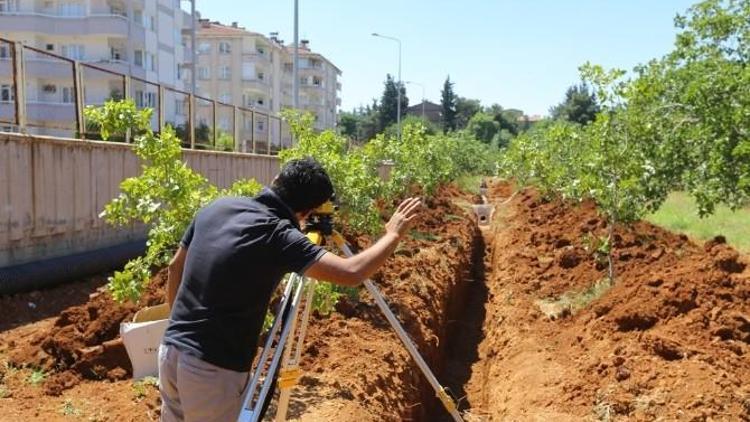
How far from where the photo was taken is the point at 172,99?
24.0 meters

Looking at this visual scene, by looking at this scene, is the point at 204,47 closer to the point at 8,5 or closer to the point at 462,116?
the point at 8,5

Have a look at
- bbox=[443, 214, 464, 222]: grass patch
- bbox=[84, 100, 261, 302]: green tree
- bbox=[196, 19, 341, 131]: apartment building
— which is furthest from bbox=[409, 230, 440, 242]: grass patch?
bbox=[196, 19, 341, 131]: apartment building

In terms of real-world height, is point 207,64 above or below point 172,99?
above

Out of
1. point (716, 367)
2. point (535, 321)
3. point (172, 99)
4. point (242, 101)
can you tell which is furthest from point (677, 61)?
point (242, 101)

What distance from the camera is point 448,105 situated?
108 m

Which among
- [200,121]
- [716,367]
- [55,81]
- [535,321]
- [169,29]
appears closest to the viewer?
[716,367]

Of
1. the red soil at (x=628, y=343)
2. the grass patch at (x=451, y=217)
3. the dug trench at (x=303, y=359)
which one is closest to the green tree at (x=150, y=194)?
the dug trench at (x=303, y=359)

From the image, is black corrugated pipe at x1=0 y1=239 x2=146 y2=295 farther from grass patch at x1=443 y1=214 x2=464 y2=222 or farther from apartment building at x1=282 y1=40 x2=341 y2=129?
apartment building at x1=282 y1=40 x2=341 y2=129

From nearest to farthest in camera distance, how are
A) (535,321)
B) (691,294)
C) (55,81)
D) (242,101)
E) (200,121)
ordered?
1. (691,294)
2. (535,321)
3. (55,81)
4. (200,121)
5. (242,101)

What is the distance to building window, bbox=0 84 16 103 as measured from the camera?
33.1 ft

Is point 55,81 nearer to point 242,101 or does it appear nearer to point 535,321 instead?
point 535,321

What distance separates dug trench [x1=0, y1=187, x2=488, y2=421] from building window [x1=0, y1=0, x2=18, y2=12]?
43.2m

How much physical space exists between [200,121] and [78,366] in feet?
43.5

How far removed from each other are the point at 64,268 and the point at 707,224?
1506cm
